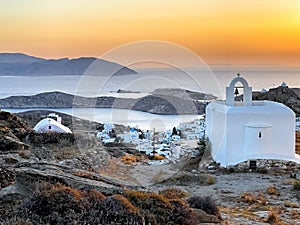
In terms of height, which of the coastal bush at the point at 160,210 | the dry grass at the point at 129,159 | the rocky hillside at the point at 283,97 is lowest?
the dry grass at the point at 129,159

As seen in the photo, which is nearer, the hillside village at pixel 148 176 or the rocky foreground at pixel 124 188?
the rocky foreground at pixel 124 188

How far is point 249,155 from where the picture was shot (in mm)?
13312

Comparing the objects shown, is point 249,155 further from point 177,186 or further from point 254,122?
point 177,186

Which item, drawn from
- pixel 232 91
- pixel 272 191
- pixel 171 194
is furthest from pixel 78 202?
pixel 232 91

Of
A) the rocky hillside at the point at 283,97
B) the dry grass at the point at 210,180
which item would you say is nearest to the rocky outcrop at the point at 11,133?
the dry grass at the point at 210,180

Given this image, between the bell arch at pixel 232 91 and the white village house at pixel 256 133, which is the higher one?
the bell arch at pixel 232 91

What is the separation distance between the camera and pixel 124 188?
590 centimetres

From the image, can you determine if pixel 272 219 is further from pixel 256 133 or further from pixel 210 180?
pixel 256 133

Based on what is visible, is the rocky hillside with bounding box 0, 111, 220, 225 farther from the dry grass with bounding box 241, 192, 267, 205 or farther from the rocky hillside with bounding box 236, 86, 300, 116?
the rocky hillside with bounding box 236, 86, 300, 116

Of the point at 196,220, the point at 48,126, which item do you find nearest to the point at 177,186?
the point at 196,220

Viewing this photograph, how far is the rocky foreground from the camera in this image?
15.1 ft

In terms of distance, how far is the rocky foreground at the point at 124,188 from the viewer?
15.1ft

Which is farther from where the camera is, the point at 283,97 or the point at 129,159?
the point at 283,97

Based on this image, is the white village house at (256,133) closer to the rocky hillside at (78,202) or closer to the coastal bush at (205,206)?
the coastal bush at (205,206)
